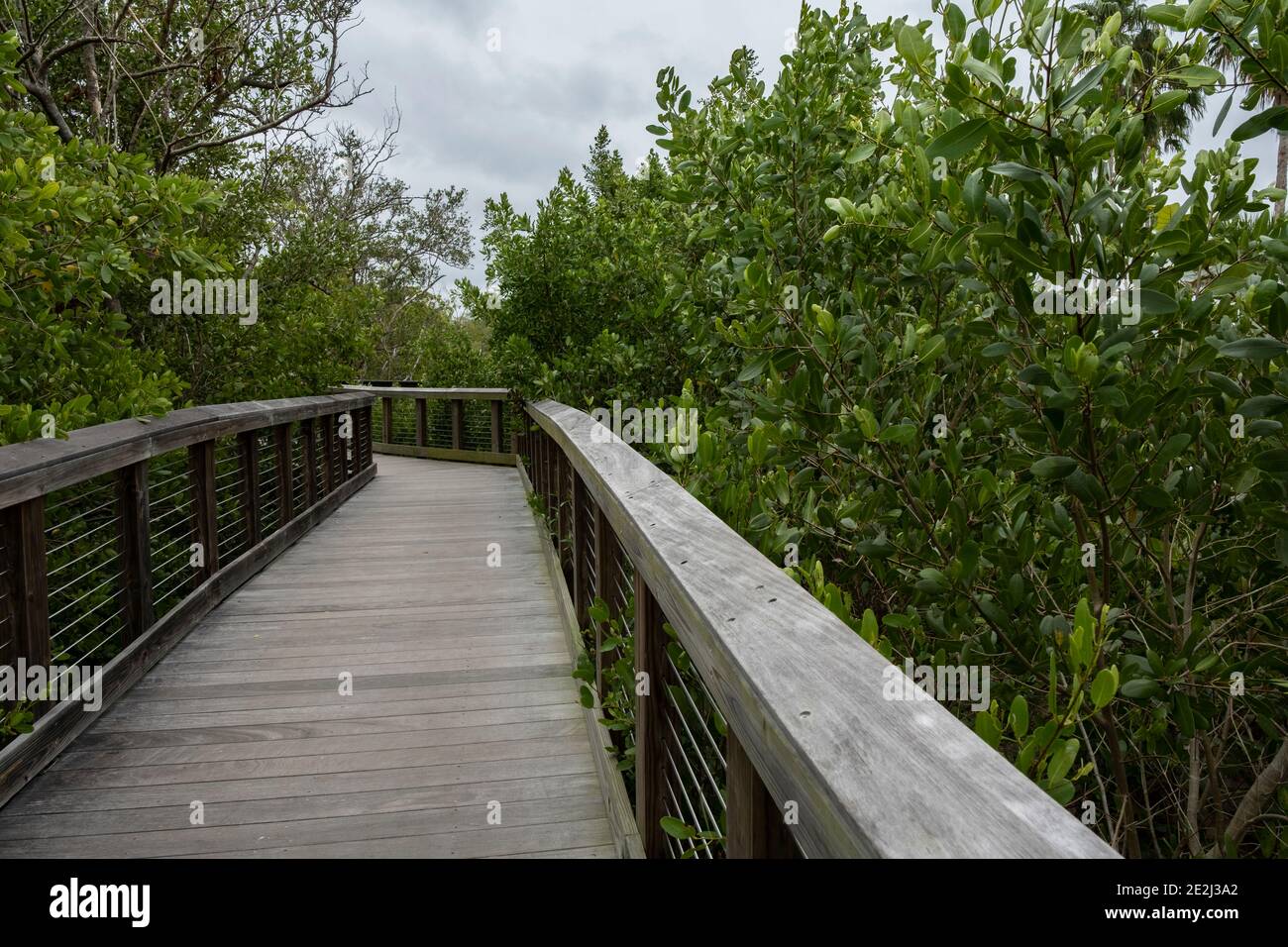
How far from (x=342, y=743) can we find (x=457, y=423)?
11.5 meters

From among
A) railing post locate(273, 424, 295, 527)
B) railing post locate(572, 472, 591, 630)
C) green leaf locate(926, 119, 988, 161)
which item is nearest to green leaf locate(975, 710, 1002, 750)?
green leaf locate(926, 119, 988, 161)

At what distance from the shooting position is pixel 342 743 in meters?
3.38

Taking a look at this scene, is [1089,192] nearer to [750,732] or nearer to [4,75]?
[750,732]

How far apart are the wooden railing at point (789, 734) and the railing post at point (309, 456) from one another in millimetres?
6228

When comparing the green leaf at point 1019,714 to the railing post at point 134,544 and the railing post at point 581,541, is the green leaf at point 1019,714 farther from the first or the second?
the railing post at point 134,544

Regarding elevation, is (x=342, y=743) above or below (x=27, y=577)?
below

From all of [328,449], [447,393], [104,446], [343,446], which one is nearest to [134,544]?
[104,446]

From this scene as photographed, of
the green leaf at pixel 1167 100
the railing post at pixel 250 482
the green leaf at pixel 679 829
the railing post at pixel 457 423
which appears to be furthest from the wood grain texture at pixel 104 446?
the railing post at pixel 457 423

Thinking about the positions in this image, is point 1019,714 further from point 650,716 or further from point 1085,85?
point 650,716

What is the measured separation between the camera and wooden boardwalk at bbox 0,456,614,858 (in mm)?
2730

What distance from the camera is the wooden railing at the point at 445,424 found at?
13.6 metres
